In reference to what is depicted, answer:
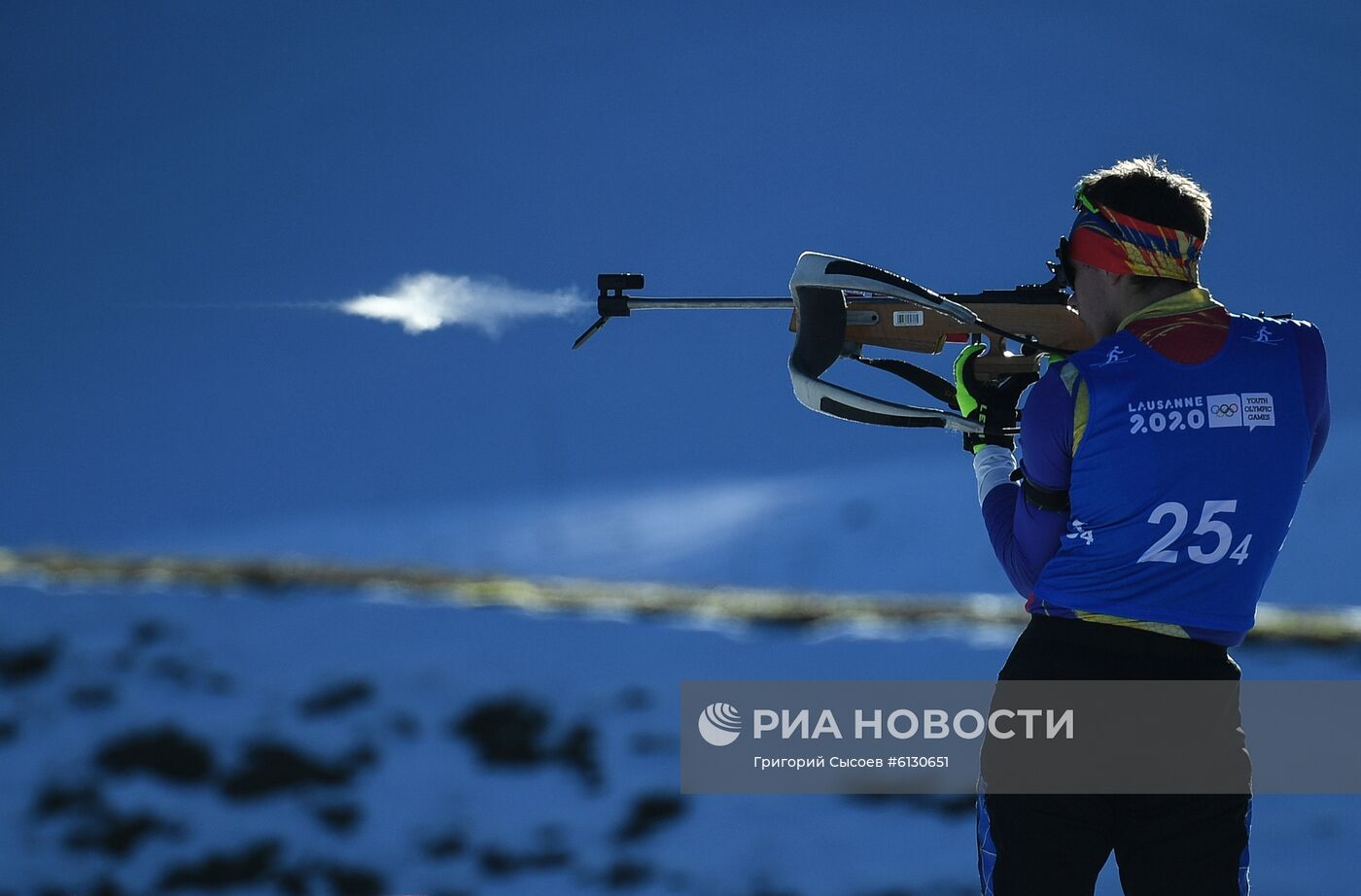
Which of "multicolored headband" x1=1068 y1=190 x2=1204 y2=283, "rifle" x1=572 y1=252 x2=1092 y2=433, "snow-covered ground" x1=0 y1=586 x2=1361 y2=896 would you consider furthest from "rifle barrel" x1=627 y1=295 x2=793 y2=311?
"snow-covered ground" x1=0 y1=586 x2=1361 y2=896

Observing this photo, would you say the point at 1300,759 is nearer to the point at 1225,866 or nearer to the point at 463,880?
the point at 463,880

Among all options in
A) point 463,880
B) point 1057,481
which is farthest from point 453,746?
point 1057,481

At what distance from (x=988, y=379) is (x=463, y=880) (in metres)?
3.51

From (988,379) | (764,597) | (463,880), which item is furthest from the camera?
(764,597)

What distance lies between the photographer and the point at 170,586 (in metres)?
7.07

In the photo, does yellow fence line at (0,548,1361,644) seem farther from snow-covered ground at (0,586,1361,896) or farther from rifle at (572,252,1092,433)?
rifle at (572,252,1092,433)

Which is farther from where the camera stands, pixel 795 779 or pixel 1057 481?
pixel 795 779

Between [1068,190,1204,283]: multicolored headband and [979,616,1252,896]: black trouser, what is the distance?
2.20 ft

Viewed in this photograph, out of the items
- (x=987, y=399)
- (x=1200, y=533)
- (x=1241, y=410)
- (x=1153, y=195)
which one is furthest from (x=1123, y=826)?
(x=1153, y=195)

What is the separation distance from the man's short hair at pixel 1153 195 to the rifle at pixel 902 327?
35 centimetres

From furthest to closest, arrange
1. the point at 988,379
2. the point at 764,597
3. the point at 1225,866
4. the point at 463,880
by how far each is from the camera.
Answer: the point at 764,597 → the point at 463,880 → the point at 988,379 → the point at 1225,866

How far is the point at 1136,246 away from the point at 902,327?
885 millimetres

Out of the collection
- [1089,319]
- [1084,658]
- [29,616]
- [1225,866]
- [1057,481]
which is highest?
[29,616]

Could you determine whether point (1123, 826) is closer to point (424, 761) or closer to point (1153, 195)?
point (1153, 195)
